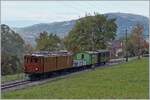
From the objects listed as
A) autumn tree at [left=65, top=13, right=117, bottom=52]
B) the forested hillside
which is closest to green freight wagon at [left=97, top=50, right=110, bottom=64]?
the forested hillside

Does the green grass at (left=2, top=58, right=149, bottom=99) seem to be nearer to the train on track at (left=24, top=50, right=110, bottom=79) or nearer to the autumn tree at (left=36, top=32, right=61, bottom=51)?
the train on track at (left=24, top=50, right=110, bottom=79)

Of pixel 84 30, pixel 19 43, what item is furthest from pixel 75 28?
pixel 19 43

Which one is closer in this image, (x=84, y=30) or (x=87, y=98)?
(x=87, y=98)

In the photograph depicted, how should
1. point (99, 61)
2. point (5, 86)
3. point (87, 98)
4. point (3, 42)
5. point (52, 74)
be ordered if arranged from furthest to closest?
point (3, 42), point (99, 61), point (52, 74), point (5, 86), point (87, 98)

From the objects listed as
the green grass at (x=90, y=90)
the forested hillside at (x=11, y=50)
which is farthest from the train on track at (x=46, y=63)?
the forested hillside at (x=11, y=50)

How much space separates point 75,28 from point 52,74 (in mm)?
46598

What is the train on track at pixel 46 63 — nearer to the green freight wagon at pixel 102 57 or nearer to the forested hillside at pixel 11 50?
the green freight wagon at pixel 102 57

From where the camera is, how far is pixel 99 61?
68.7 m

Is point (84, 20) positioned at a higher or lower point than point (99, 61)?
higher

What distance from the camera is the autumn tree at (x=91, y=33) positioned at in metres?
89.2

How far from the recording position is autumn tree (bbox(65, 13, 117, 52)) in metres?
89.2

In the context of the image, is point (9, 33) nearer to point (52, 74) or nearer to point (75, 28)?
point (75, 28)

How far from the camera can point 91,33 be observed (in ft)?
298

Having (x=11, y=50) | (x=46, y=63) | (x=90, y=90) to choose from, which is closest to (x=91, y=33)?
(x=11, y=50)
